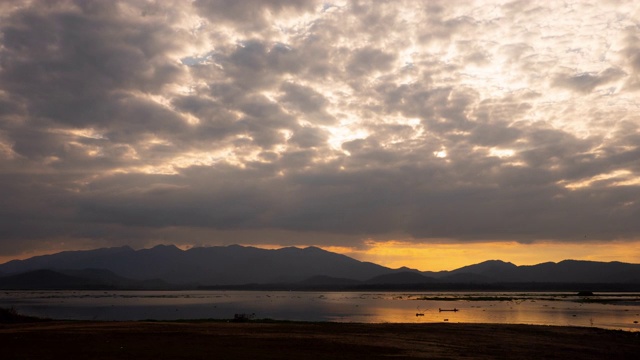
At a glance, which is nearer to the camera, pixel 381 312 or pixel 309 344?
pixel 309 344

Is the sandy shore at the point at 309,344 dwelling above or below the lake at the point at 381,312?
below

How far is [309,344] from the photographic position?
3225 centimetres

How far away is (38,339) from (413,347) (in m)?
23.8

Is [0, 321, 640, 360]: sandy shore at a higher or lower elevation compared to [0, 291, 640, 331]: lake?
lower

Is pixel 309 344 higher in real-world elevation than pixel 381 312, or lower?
lower

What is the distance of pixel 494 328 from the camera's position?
163 feet

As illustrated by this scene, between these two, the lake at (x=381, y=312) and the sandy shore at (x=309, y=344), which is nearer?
the sandy shore at (x=309, y=344)

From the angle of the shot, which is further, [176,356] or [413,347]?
[413,347]

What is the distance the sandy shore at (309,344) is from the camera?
86.8 feet

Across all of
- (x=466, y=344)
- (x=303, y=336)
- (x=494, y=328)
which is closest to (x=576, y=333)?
(x=494, y=328)

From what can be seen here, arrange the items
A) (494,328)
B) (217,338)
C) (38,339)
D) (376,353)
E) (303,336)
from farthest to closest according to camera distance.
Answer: (494,328) → (303,336) → (217,338) → (38,339) → (376,353)

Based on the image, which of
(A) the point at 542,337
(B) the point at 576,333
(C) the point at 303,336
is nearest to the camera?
(C) the point at 303,336

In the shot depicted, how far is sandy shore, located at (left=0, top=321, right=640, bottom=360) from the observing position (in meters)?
26.5

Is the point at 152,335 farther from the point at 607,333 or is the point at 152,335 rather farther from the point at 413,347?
the point at 607,333
